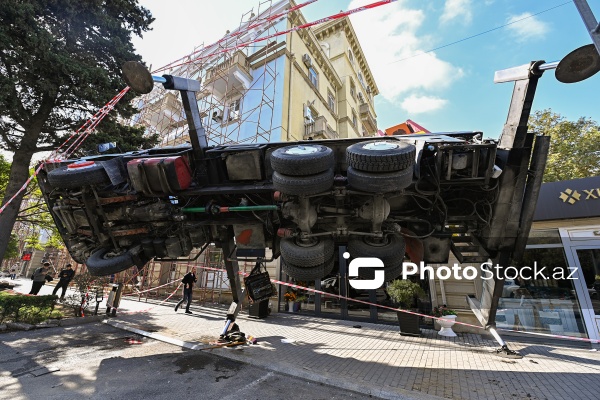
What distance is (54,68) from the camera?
8.38 m

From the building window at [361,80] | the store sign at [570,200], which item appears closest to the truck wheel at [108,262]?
the store sign at [570,200]

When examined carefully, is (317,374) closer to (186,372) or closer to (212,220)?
(186,372)

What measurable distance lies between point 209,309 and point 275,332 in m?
5.19

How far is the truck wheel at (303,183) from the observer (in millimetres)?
3197

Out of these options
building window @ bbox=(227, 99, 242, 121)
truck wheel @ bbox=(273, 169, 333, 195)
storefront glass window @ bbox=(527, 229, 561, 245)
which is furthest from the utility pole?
building window @ bbox=(227, 99, 242, 121)

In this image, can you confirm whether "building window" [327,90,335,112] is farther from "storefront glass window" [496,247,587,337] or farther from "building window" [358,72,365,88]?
"storefront glass window" [496,247,587,337]

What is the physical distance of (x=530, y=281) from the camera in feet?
26.7

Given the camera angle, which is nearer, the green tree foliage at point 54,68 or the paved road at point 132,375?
the paved road at point 132,375

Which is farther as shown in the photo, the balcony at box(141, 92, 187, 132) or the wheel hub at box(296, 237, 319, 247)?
the balcony at box(141, 92, 187, 132)

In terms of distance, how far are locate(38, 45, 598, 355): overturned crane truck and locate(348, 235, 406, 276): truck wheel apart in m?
0.02

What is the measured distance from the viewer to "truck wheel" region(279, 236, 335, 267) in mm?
3793

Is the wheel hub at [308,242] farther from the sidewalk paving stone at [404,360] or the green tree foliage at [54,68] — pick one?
the green tree foliage at [54,68]

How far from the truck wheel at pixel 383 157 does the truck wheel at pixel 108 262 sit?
4.01m

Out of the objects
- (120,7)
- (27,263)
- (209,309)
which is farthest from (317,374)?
(27,263)
